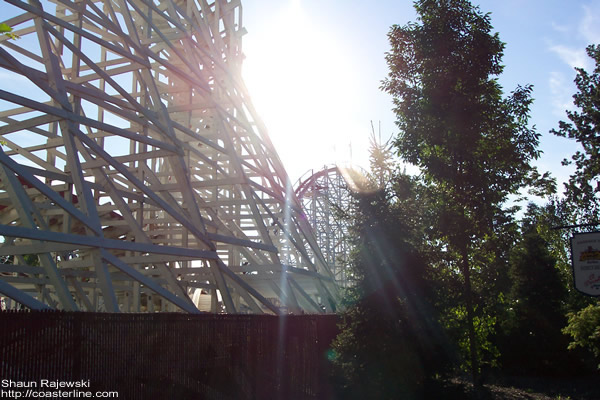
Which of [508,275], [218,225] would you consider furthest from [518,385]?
[218,225]

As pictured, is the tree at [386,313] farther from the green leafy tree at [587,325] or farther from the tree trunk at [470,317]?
the green leafy tree at [587,325]

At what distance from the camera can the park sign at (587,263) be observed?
729 centimetres

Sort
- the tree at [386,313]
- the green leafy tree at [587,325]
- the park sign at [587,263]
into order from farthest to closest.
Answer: the green leafy tree at [587,325] → the tree at [386,313] → the park sign at [587,263]

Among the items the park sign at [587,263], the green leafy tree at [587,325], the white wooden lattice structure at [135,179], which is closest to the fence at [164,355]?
the white wooden lattice structure at [135,179]

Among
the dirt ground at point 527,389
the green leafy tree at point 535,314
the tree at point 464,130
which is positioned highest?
the tree at point 464,130

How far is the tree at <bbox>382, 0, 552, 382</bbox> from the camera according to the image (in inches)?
447

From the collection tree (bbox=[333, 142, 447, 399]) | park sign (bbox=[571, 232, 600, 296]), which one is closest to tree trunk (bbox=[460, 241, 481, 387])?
tree (bbox=[333, 142, 447, 399])

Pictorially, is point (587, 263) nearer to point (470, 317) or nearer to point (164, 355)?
point (470, 317)

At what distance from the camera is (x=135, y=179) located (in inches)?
345

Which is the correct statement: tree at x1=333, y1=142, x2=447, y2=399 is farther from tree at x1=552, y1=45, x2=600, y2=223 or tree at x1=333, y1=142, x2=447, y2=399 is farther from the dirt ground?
tree at x1=552, y1=45, x2=600, y2=223

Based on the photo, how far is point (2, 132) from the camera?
8.96m

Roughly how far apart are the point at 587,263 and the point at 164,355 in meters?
5.69

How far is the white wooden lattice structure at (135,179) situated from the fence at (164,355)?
2.67ft

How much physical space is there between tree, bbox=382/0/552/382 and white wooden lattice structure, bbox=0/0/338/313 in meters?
3.78
